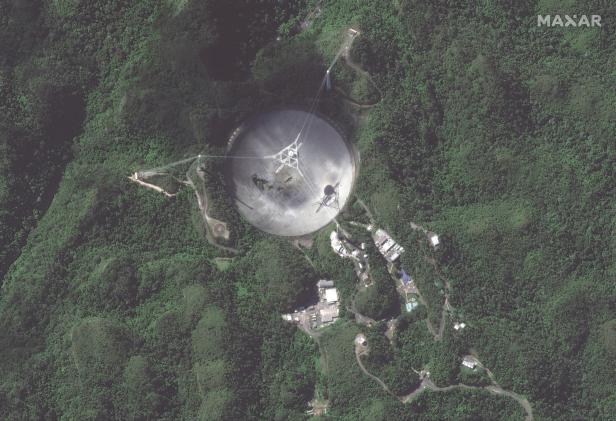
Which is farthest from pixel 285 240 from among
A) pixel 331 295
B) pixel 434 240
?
pixel 434 240

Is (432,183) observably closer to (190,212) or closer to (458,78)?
(458,78)

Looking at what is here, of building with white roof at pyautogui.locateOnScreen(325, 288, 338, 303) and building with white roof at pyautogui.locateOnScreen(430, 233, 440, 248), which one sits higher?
building with white roof at pyautogui.locateOnScreen(430, 233, 440, 248)

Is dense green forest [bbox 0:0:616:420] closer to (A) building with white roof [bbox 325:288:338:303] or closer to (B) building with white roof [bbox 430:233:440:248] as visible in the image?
(A) building with white roof [bbox 325:288:338:303]

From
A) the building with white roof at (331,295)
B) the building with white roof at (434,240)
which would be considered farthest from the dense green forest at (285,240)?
the building with white roof at (434,240)

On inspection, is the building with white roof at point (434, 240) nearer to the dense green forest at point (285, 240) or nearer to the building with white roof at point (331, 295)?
the dense green forest at point (285, 240)

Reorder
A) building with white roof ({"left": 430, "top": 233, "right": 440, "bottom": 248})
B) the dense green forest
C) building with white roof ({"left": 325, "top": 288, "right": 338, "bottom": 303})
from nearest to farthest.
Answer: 1. the dense green forest
2. building with white roof ({"left": 430, "top": 233, "right": 440, "bottom": 248})
3. building with white roof ({"left": 325, "top": 288, "right": 338, "bottom": 303})

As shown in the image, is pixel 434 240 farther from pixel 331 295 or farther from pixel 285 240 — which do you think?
pixel 285 240

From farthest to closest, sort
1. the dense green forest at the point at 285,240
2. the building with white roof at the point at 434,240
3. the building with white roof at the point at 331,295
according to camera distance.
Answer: the building with white roof at the point at 331,295 → the building with white roof at the point at 434,240 → the dense green forest at the point at 285,240

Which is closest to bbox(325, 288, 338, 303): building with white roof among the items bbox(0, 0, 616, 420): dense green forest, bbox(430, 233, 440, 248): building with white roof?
bbox(0, 0, 616, 420): dense green forest

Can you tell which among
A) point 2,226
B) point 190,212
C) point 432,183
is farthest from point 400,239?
point 2,226
